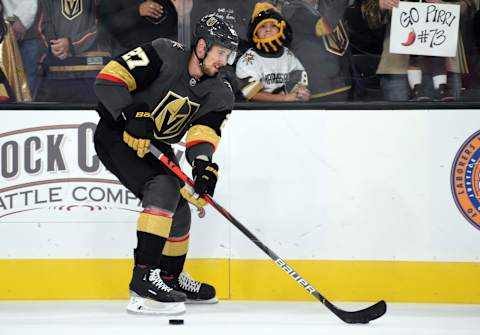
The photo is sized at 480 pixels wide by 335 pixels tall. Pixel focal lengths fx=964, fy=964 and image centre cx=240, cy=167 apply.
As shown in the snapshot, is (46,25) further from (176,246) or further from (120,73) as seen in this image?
(176,246)

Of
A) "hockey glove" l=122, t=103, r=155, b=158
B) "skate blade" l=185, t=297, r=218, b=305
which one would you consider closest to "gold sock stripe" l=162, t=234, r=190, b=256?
"skate blade" l=185, t=297, r=218, b=305

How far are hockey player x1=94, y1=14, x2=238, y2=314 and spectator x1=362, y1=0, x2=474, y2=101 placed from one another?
820 millimetres

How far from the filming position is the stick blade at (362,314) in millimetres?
3719

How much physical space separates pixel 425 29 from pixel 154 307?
1756 mm

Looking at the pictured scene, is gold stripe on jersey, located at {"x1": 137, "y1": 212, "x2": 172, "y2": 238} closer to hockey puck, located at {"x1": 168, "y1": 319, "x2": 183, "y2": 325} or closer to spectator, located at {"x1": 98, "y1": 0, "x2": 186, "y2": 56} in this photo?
hockey puck, located at {"x1": 168, "y1": 319, "x2": 183, "y2": 325}

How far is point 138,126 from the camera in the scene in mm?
3629

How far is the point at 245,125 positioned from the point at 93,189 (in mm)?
734

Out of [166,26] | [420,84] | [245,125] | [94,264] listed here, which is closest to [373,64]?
[420,84]

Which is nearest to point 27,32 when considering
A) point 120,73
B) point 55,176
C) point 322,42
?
point 55,176

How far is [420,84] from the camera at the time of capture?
14.3 ft

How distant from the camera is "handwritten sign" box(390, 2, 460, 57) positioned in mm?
4348

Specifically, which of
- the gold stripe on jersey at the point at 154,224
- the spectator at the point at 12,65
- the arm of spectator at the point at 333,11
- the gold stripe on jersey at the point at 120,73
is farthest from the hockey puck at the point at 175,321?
the arm of spectator at the point at 333,11

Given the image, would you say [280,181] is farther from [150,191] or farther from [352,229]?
[150,191]

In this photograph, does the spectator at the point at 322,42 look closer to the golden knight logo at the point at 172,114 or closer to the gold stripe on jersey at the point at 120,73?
the golden knight logo at the point at 172,114
